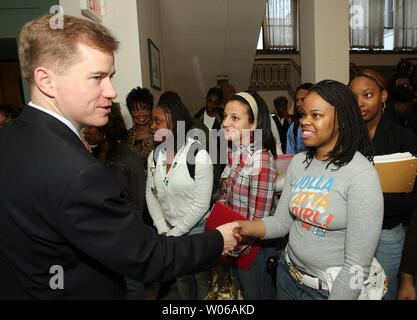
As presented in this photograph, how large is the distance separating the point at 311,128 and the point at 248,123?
0.60 m

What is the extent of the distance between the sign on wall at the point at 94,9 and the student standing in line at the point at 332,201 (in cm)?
200

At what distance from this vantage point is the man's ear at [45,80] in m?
0.77

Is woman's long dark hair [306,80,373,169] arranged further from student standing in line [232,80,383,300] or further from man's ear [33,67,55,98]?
man's ear [33,67,55,98]

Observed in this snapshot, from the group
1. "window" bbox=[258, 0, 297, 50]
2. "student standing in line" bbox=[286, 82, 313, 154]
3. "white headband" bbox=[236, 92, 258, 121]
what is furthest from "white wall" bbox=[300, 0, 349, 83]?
"window" bbox=[258, 0, 297, 50]

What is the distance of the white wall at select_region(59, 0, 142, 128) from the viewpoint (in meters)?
2.78

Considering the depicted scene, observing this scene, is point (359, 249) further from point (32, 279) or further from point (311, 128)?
point (32, 279)

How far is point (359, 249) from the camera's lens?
1.01 meters

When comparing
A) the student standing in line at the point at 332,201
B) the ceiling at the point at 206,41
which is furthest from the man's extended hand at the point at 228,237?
the ceiling at the point at 206,41

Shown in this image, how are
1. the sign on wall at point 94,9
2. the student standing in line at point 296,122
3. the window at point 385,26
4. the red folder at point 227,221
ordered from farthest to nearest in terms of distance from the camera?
the window at point 385,26
the student standing in line at point 296,122
the sign on wall at point 94,9
the red folder at point 227,221

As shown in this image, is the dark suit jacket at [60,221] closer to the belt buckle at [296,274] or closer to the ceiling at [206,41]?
the belt buckle at [296,274]

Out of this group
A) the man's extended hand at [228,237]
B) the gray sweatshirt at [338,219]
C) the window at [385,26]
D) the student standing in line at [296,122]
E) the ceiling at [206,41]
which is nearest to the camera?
the gray sweatshirt at [338,219]

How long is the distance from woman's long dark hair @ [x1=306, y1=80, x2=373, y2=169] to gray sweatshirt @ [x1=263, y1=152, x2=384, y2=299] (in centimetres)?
5

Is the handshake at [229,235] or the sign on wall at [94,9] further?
the sign on wall at [94,9]

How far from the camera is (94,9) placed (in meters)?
2.47
